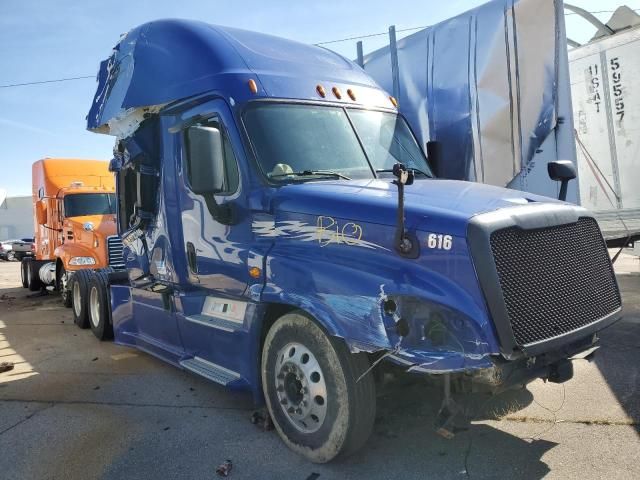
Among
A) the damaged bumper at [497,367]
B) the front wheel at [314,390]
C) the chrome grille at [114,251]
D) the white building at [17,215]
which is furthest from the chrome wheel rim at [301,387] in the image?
the white building at [17,215]

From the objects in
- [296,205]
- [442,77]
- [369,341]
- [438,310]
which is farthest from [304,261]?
[442,77]

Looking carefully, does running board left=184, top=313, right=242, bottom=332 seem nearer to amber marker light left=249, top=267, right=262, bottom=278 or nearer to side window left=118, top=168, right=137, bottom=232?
amber marker light left=249, top=267, right=262, bottom=278

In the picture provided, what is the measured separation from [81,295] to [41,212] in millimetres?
4841

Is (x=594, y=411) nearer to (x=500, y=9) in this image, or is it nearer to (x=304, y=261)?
(x=304, y=261)

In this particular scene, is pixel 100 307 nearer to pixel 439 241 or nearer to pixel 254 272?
pixel 254 272

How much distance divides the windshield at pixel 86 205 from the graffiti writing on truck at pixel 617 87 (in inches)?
373

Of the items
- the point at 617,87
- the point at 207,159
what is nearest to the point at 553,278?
the point at 207,159

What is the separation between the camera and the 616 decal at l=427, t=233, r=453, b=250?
3023 millimetres

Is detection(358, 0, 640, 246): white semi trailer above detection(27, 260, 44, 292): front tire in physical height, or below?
above

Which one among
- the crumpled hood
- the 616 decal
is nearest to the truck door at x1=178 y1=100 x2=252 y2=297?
the crumpled hood

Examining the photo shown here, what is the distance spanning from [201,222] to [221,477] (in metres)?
2.04

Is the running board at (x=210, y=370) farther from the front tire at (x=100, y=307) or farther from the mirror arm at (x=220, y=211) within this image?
the front tire at (x=100, y=307)

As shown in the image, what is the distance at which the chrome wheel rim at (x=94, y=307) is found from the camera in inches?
309

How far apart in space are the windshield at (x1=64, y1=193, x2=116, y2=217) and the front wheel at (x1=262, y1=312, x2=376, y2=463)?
28.6 ft
